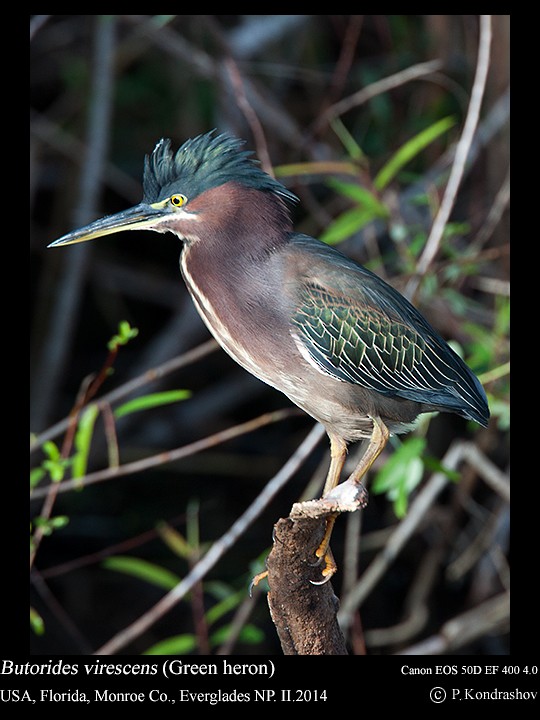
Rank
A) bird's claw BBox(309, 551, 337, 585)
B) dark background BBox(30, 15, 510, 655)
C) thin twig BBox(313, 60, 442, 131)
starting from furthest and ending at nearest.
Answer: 1. dark background BBox(30, 15, 510, 655)
2. thin twig BBox(313, 60, 442, 131)
3. bird's claw BBox(309, 551, 337, 585)

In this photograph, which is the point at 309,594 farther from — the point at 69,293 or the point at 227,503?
the point at 227,503

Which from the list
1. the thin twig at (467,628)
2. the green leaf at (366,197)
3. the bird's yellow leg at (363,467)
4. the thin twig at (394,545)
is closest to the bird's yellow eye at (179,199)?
the bird's yellow leg at (363,467)

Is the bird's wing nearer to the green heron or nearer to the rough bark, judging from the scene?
the green heron

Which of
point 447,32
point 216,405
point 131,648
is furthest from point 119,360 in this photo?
point 447,32

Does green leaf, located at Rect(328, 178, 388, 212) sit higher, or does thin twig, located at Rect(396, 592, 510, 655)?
green leaf, located at Rect(328, 178, 388, 212)

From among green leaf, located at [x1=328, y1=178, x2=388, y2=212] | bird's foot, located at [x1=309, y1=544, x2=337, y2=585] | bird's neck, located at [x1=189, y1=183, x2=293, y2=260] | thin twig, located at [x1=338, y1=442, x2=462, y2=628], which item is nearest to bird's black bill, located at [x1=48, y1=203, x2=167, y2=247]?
bird's neck, located at [x1=189, y1=183, x2=293, y2=260]

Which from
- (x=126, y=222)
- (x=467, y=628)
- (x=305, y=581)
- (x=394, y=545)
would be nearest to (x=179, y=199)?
(x=126, y=222)

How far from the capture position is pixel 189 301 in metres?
4.59

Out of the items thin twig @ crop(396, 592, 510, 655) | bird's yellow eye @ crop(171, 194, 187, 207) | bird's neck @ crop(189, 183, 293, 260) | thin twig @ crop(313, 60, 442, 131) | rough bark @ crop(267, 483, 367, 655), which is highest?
thin twig @ crop(313, 60, 442, 131)

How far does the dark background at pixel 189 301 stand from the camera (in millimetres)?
4270

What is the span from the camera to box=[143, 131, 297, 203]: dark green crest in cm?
221

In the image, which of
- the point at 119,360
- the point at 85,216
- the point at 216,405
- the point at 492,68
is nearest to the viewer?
the point at 492,68

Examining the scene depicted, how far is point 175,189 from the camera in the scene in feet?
7.33

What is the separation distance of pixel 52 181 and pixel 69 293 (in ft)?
3.19
